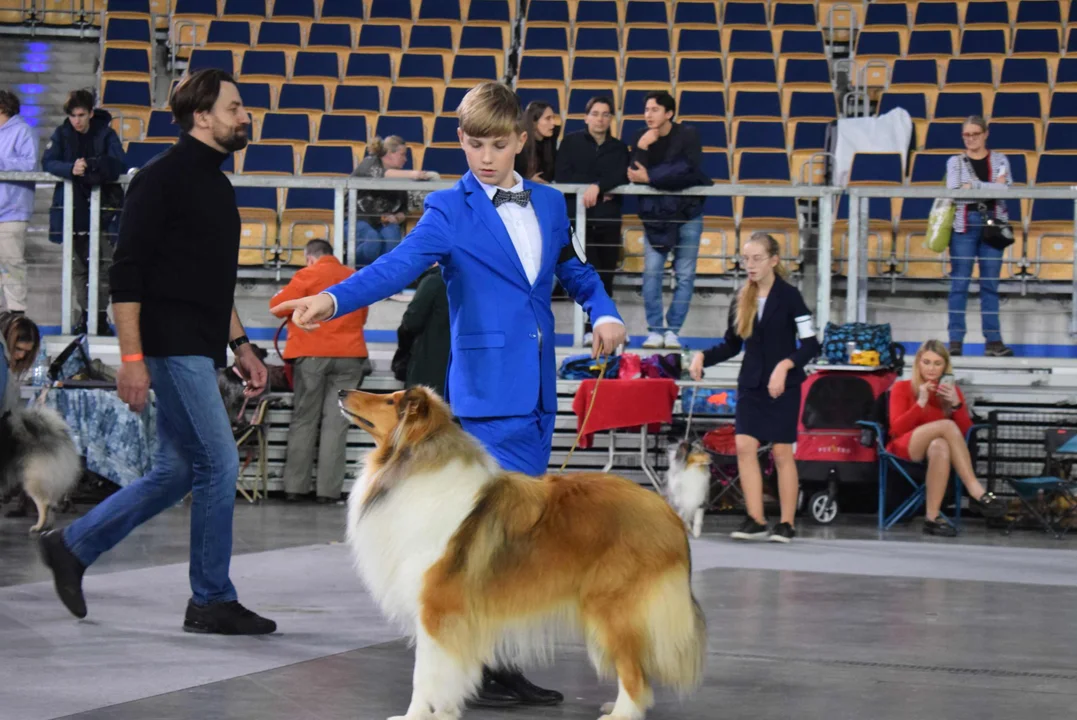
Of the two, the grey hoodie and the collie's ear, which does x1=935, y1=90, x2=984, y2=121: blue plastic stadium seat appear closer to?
the grey hoodie

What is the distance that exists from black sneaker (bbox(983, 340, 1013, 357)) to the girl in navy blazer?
282 centimetres

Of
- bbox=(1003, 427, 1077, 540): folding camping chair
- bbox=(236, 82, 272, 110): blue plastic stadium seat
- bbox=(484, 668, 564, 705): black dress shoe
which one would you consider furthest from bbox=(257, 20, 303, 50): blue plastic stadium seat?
bbox=(484, 668, 564, 705): black dress shoe

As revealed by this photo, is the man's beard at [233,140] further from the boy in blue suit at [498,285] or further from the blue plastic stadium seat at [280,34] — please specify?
the blue plastic stadium seat at [280,34]

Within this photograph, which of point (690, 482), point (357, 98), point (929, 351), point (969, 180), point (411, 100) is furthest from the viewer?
point (357, 98)

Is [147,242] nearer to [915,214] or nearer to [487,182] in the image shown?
[487,182]

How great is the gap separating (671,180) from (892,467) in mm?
2541

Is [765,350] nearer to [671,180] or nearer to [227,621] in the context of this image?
[671,180]

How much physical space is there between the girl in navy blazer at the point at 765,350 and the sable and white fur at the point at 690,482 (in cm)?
36

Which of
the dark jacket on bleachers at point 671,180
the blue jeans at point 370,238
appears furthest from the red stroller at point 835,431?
the blue jeans at point 370,238

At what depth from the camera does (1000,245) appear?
10117 millimetres

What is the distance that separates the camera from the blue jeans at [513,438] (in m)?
3.94

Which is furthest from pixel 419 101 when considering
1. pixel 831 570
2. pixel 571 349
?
pixel 831 570

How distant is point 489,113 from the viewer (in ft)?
12.5

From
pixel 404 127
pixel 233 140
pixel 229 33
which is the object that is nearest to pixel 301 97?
pixel 404 127
